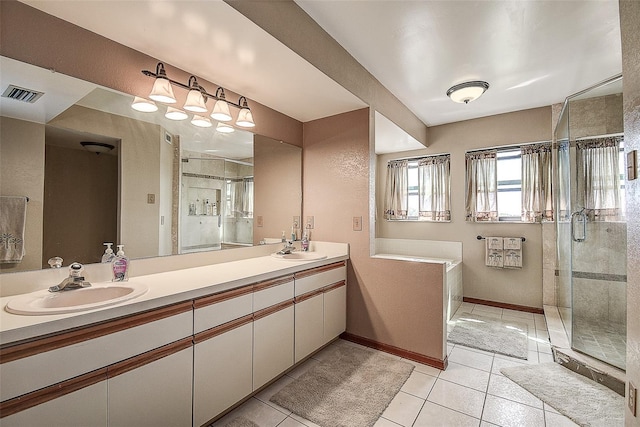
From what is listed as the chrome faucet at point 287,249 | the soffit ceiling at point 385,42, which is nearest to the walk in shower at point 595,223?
the soffit ceiling at point 385,42

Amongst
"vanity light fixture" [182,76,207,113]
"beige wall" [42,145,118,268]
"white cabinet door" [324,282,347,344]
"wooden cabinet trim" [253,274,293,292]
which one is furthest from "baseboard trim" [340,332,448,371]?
"vanity light fixture" [182,76,207,113]

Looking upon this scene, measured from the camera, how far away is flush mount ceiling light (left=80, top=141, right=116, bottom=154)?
165 centimetres

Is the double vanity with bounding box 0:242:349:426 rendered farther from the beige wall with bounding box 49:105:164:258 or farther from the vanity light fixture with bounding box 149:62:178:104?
the vanity light fixture with bounding box 149:62:178:104

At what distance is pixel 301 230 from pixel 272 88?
56.8 inches

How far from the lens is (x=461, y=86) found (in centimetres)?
286

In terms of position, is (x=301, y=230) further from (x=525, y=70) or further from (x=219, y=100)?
(x=525, y=70)

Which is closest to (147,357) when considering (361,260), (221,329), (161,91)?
(221,329)

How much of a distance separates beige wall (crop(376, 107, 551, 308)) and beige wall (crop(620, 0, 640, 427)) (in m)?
2.49

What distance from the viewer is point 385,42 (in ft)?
7.20

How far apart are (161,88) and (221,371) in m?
1.73

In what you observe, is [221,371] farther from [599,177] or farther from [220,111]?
[599,177]

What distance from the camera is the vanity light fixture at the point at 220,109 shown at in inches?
83.1

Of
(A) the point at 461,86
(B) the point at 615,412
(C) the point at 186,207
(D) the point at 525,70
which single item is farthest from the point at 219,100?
(B) the point at 615,412

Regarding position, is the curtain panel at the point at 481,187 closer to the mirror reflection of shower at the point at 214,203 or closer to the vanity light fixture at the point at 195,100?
the mirror reflection of shower at the point at 214,203
